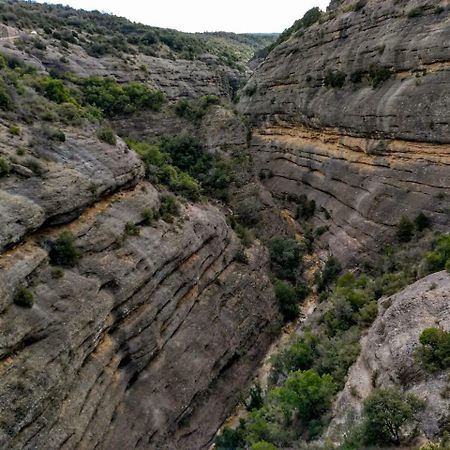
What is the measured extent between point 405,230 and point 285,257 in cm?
890

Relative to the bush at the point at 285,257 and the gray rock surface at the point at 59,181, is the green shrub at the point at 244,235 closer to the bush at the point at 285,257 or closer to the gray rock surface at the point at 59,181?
the bush at the point at 285,257

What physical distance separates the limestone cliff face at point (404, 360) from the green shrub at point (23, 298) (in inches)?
428

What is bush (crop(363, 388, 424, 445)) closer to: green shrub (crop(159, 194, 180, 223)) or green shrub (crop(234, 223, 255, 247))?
green shrub (crop(159, 194, 180, 223))

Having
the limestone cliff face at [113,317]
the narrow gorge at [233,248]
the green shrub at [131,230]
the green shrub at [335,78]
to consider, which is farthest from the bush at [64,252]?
the green shrub at [335,78]

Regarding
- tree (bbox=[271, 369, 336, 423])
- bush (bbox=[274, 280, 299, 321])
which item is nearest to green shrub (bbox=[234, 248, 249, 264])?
bush (bbox=[274, 280, 299, 321])

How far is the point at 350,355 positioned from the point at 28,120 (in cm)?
1787

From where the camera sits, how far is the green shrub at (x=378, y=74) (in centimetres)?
3034

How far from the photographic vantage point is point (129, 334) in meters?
19.7

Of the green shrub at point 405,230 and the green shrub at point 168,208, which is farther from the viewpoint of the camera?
the green shrub at point 168,208

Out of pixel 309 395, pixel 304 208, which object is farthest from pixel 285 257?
pixel 309 395

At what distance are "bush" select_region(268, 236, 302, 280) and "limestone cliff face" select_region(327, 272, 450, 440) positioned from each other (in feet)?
44.7

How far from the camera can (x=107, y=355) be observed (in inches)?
730

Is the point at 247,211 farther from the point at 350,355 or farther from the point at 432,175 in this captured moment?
the point at 350,355

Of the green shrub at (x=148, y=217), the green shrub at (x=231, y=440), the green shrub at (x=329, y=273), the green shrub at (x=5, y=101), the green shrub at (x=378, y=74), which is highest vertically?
the green shrub at (x=5, y=101)
